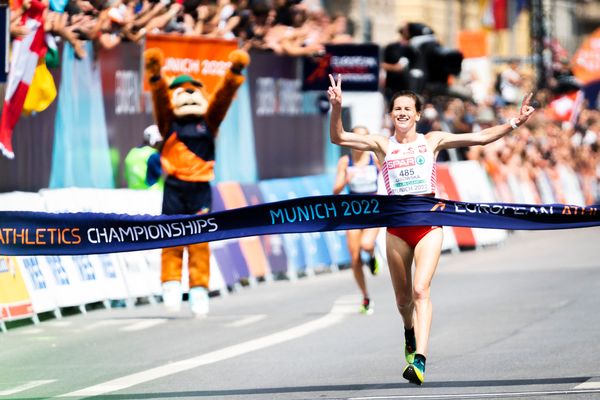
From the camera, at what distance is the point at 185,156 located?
15.7 meters

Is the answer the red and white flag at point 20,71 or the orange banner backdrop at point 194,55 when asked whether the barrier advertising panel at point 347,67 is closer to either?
the orange banner backdrop at point 194,55

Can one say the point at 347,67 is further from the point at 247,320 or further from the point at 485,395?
the point at 485,395

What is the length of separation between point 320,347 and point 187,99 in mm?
3563

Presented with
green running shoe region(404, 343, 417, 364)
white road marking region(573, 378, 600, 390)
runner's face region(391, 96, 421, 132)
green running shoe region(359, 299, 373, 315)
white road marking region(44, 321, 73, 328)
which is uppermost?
runner's face region(391, 96, 421, 132)

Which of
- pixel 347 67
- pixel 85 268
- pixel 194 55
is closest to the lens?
pixel 85 268

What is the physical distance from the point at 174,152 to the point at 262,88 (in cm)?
751

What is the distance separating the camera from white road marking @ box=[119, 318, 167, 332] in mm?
15269

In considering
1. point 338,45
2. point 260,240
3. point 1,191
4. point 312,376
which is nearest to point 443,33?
point 338,45

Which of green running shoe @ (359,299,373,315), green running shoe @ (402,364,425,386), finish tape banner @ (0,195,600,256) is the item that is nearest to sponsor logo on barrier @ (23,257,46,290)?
green running shoe @ (359,299,373,315)

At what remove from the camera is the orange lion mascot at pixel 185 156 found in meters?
15.6

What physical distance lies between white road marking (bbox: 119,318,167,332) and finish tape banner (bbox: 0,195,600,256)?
462 centimetres

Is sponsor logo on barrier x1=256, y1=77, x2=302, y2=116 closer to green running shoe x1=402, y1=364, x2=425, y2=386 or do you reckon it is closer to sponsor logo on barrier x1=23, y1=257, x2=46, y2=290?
sponsor logo on barrier x1=23, y1=257, x2=46, y2=290

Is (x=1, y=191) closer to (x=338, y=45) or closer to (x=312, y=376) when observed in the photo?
(x=312, y=376)

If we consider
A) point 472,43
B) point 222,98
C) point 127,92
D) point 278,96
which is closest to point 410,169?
point 222,98
